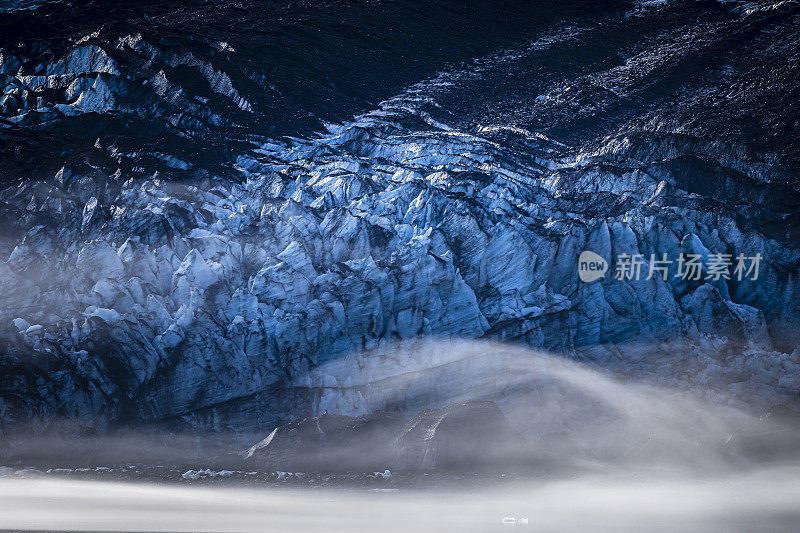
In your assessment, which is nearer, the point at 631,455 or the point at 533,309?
the point at 631,455

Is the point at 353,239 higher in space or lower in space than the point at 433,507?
higher

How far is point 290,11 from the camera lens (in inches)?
1815

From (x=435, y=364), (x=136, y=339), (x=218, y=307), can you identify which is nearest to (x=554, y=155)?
(x=435, y=364)

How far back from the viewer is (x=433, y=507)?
829 inches

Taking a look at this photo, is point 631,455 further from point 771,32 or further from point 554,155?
point 771,32

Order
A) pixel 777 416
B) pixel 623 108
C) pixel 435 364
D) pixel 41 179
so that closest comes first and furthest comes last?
1. pixel 777 416
2. pixel 435 364
3. pixel 41 179
4. pixel 623 108

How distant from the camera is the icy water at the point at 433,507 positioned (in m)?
19.4

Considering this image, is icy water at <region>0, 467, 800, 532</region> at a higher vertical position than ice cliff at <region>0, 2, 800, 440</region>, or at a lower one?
lower

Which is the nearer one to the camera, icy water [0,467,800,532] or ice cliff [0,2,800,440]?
icy water [0,467,800,532]

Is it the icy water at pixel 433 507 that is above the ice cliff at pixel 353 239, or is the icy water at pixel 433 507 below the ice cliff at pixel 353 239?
below

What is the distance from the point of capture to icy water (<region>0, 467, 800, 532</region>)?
63.5 feet

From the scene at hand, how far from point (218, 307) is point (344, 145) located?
11.3 metres

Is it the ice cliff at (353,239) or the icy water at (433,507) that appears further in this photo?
the ice cliff at (353,239)

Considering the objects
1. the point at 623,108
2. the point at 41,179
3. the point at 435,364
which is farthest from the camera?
the point at 623,108
